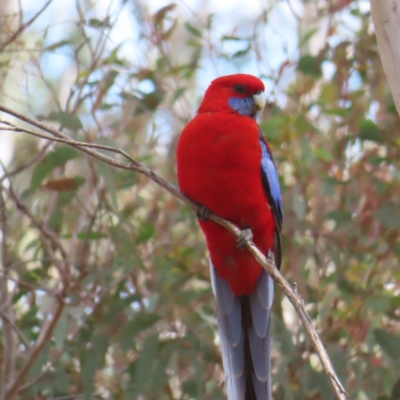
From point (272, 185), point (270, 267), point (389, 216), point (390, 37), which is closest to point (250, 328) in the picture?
point (272, 185)

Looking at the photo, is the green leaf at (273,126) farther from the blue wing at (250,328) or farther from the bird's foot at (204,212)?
the bird's foot at (204,212)

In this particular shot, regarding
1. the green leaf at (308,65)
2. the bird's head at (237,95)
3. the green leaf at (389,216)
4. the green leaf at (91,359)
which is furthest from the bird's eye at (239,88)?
the green leaf at (91,359)

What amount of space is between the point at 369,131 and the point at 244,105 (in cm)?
71

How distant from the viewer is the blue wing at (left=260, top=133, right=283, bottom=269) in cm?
311

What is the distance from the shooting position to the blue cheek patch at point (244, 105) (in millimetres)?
3287

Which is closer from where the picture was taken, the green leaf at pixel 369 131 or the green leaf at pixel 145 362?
the green leaf at pixel 145 362

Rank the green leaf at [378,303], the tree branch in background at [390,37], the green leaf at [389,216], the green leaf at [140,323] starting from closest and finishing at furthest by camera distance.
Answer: the tree branch in background at [390,37], the green leaf at [378,303], the green leaf at [140,323], the green leaf at [389,216]

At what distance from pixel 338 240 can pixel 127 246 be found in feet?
3.88

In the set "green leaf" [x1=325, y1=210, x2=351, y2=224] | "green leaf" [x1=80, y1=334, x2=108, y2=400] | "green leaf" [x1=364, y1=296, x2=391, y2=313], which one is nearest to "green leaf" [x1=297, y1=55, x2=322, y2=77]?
"green leaf" [x1=325, y1=210, x2=351, y2=224]

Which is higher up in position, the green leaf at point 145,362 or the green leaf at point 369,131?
the green leaf at point 369,131

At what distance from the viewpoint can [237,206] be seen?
3012mm

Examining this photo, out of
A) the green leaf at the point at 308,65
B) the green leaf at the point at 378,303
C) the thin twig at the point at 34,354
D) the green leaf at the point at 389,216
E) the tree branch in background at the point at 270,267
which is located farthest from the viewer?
the green leaf at the point at 308,65

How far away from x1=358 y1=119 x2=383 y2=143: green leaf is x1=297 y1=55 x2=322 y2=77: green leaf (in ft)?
1.53

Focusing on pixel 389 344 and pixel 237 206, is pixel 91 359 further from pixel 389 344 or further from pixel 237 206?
pixel 389 344
